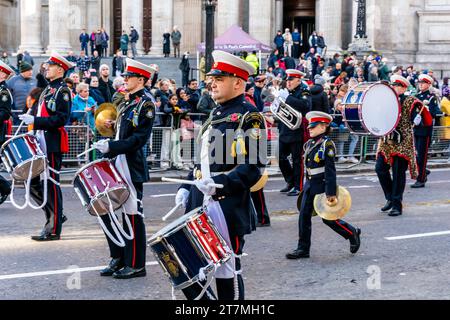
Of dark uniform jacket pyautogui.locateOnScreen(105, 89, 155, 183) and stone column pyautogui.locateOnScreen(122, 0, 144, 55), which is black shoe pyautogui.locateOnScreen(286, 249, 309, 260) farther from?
stone column pyautogui.locateOnScreen(122, 0, 144, 55)

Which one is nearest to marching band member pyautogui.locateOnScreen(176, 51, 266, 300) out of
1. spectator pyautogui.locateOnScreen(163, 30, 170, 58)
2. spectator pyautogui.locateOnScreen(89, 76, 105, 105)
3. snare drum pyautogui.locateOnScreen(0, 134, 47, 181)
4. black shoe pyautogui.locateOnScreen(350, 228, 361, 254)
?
black shoe pyautogui.locateOnScreen(350, 228, 361, 254)

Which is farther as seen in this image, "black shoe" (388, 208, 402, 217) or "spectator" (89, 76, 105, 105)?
"spectator" (89, 76, 105, 105)

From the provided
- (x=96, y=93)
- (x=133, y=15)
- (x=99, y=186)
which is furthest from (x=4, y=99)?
(x=133, y=15)

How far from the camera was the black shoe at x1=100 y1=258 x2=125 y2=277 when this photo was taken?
872 centimetres

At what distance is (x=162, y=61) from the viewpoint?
120ft

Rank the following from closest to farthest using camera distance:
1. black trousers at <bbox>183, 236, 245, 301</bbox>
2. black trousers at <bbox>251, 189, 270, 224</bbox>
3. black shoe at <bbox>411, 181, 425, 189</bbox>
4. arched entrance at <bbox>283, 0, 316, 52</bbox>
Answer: black trousers at <bbox>183, 236, 245, 301</bbox>, black trousers at <bbox>251, 189, 270, 224</bbox>, black shoe at <bbox>411, 181, 425, 189</bbox>, arched entrance at <bbox>283, 0, 316, 52</bbox>

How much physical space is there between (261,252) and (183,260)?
3911 mm

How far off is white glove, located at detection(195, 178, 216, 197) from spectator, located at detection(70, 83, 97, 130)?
11217 mm

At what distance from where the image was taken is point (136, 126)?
8.36m

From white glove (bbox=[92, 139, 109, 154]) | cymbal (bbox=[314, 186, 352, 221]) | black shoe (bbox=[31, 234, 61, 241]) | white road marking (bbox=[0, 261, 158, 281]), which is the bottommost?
white road marking (bbox=[0, 261, 158, 281])

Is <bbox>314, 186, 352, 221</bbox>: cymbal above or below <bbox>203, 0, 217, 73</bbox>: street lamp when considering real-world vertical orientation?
below
